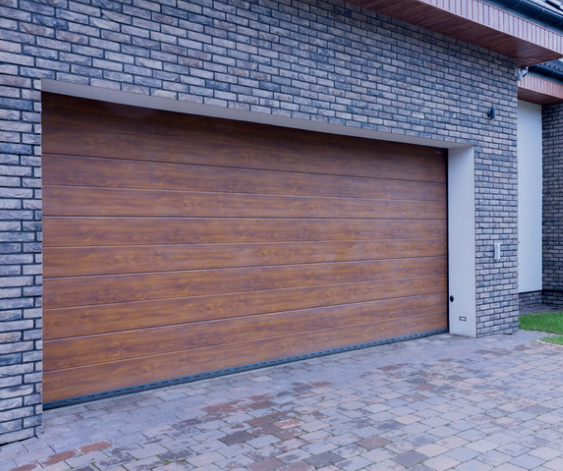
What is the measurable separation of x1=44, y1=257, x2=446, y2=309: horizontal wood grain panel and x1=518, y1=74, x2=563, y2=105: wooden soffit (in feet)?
12.8

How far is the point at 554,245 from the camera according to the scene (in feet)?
32.7

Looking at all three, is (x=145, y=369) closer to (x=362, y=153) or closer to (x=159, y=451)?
(x=159, y=451)

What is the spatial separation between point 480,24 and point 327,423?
4.93 metres

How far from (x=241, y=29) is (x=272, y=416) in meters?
3.36

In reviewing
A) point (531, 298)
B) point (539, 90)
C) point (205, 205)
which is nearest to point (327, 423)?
point (205, 205)

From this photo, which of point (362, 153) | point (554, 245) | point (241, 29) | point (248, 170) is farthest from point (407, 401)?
point (554, 245)

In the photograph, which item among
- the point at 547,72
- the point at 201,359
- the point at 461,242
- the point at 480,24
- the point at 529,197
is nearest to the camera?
the point at 201,359

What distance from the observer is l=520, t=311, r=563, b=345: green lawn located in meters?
7.19

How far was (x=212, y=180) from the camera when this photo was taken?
5297 mm

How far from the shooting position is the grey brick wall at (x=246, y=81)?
3783mm

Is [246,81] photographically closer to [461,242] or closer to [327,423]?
[327,423]

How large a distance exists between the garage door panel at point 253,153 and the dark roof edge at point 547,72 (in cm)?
313

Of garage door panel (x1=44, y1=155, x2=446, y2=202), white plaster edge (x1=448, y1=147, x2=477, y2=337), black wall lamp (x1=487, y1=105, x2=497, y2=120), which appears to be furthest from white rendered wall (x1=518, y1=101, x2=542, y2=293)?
garage door panel (x1=44, y1=155, x2=446, y2=202)

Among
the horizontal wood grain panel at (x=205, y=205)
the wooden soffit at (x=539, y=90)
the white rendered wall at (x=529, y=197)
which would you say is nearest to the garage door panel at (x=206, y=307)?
the horizontal wood grain panel at (x=205, y=205)
